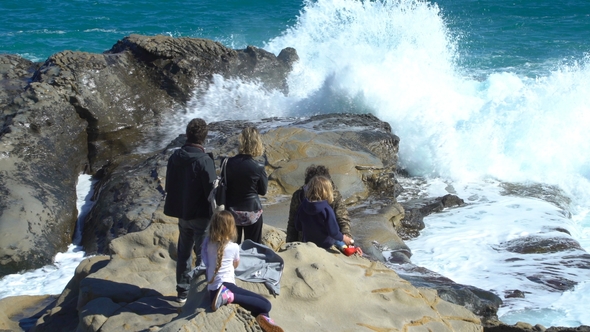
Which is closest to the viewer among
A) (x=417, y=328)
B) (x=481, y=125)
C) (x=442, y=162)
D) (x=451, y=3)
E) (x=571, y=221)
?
(x=417, y=328)

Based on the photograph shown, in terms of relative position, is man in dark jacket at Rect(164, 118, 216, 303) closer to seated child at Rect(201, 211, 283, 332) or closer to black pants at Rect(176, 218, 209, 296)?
black pants at Rect(176, 218, 209, 296)

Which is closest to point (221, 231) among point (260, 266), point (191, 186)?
point (260, 266)

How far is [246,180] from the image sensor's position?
473cm

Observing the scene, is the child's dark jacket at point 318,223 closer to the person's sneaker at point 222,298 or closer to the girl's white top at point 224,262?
the girl's white top at point 224,262

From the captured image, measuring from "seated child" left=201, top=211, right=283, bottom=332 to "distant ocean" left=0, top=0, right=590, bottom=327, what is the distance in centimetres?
337

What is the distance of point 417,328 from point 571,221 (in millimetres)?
6174

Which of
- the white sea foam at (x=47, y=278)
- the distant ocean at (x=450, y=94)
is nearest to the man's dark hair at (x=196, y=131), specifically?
the white sea foam at (x=47, y=278)

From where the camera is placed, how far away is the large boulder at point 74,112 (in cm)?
834

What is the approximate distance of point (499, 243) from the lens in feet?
28.9

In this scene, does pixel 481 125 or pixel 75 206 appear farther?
pixel 481 125

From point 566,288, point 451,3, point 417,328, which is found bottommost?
point 566,288

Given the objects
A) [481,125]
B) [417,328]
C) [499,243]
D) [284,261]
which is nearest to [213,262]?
[284,261]

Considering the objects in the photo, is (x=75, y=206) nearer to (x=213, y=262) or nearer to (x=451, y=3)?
(x=213, y=262)

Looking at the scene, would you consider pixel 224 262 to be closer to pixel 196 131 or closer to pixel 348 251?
pixel 196 131
